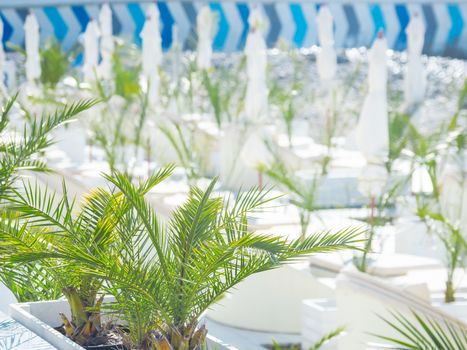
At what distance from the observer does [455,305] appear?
5.67 meters

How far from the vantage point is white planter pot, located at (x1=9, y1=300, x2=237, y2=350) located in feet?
13.6

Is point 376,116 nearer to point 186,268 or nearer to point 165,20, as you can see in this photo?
point 186,268

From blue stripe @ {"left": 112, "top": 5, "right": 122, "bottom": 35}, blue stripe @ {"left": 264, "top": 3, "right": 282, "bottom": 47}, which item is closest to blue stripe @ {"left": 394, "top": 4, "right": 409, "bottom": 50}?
blue stripe @ {"left": 264, "top": 3, "right": 282, "bottom": 47}

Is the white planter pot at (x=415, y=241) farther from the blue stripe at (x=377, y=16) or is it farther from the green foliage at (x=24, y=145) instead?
the blue stripe at (x=377, y=16)

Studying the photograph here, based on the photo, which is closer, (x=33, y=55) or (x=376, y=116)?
(x=376, y=116)

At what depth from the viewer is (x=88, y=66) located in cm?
1418

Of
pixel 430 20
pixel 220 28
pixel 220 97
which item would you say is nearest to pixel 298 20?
pixel 220 28

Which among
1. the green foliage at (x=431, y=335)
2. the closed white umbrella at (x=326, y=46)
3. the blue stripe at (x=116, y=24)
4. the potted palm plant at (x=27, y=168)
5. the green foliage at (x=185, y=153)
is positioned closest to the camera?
the green foliage at (x=431, y=335)

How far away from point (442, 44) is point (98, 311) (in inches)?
1153

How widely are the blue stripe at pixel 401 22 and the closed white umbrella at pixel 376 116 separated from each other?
75.6ft

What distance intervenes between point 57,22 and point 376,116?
21985mm

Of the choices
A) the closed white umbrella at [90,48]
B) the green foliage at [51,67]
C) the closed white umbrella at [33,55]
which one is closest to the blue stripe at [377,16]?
the green foliage at [51,67]

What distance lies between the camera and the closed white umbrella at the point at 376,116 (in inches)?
329

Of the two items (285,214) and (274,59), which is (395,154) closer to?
(285,214)
